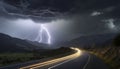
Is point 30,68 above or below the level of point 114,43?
below

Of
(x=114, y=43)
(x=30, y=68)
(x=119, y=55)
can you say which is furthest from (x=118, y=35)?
(x=30, y=68)

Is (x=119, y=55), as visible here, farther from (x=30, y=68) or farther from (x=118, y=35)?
(x=118, y=35)

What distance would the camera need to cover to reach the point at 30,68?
994 inches

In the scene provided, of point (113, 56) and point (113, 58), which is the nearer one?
point (113, 58)

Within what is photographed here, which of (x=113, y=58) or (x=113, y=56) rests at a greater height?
(x=113, y=56)

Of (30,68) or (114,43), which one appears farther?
(114,43)

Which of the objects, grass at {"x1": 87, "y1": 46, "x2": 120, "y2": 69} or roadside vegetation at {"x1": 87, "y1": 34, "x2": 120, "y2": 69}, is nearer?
grass at {"x1": 87, "y1": 46, "x2": 120, "y2": 69}

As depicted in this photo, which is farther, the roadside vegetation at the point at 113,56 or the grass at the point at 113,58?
the roadside vegetation at the point at 113,56

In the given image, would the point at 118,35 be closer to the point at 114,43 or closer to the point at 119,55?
the point at 114,43

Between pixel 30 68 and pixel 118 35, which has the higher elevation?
pixel 118 35

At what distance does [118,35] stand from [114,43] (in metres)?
3.21

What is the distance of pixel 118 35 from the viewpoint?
82000 millimetres

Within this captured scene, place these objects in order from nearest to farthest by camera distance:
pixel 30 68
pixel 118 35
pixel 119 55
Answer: pixel 30 68 < pixel 119 55 < pixel 118 35

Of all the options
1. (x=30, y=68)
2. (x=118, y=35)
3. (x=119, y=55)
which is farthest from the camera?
(x=118, y=35)
